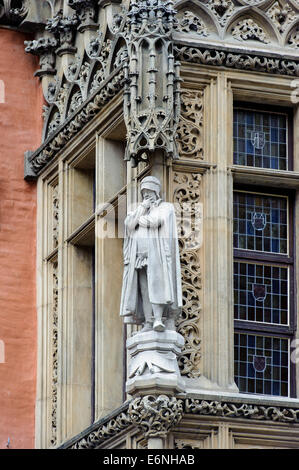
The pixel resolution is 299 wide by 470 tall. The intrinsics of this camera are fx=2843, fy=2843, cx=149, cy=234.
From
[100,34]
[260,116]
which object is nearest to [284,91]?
[260,116]

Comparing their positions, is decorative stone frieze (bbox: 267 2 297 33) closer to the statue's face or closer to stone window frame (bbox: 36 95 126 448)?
stone window frame (bbox: 36 95 126 448)

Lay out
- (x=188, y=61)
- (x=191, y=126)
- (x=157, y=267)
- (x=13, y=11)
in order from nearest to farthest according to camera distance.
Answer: (x=157, y=267)
(x=191, y=126)
(x=188, y=61)
(x=13, y=11)

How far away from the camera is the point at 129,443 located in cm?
3278

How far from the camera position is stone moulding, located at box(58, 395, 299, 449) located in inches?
1262

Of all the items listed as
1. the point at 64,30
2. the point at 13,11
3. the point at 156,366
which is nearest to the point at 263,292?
the point at 156,366

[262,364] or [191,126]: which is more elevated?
[191,126]

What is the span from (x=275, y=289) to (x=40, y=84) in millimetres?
5767

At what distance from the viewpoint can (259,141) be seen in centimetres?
3441

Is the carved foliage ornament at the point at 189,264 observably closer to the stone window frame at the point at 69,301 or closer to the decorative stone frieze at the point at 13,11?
the stone window frame at the point at 69,301

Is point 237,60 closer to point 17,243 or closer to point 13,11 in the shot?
point 17,243

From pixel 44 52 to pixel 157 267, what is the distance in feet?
21.5

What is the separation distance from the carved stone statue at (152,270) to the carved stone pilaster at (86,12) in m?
4.51

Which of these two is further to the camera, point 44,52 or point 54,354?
point 44,52

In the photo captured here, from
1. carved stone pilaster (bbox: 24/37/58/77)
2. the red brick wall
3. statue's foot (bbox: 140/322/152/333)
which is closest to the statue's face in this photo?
statue's foot (bbox: 140/322/152/333)
